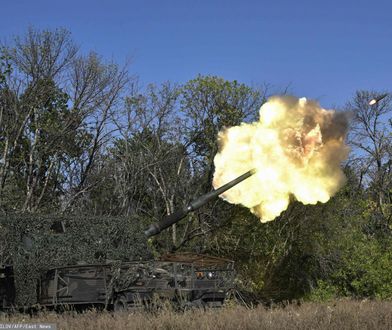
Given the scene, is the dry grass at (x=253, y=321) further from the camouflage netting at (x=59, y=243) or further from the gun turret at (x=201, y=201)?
the gun turret at (x=201, y=201)

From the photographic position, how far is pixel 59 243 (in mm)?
13531

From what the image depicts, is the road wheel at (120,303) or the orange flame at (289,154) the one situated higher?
the orange flame at (289,154)

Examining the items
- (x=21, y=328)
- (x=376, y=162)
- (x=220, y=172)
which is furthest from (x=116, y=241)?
(x=376, y=162)

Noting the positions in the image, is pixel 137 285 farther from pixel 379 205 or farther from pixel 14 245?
pixel 379 205

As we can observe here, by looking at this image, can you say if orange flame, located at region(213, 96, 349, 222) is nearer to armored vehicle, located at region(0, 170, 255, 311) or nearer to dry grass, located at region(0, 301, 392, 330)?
armored vehicle, located at region(0, 170, 255, 311)

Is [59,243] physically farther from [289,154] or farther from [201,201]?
[289,154]

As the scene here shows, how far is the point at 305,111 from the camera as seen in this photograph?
14.8 meters

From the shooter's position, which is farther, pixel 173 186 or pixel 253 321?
pixel 173 186

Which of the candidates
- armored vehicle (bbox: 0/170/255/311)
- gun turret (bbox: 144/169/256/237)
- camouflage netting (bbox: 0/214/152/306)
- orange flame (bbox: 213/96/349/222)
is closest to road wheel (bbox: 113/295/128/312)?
armored vehicle (bbox: 0/170/255/311)

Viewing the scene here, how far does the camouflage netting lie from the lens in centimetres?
1272

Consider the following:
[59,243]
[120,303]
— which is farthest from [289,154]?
[59,243]

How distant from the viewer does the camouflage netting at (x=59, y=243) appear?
1272 centimetres

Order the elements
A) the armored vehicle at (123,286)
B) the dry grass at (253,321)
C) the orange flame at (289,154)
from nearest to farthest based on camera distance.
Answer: the dry grass at (253,321) → the armored vehicle at (123,286) → the orange flame at (289,154)

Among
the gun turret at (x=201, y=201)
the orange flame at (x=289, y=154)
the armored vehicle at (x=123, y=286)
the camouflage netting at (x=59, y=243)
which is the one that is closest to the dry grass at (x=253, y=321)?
the armored vehicle at (x=123, y=286)
